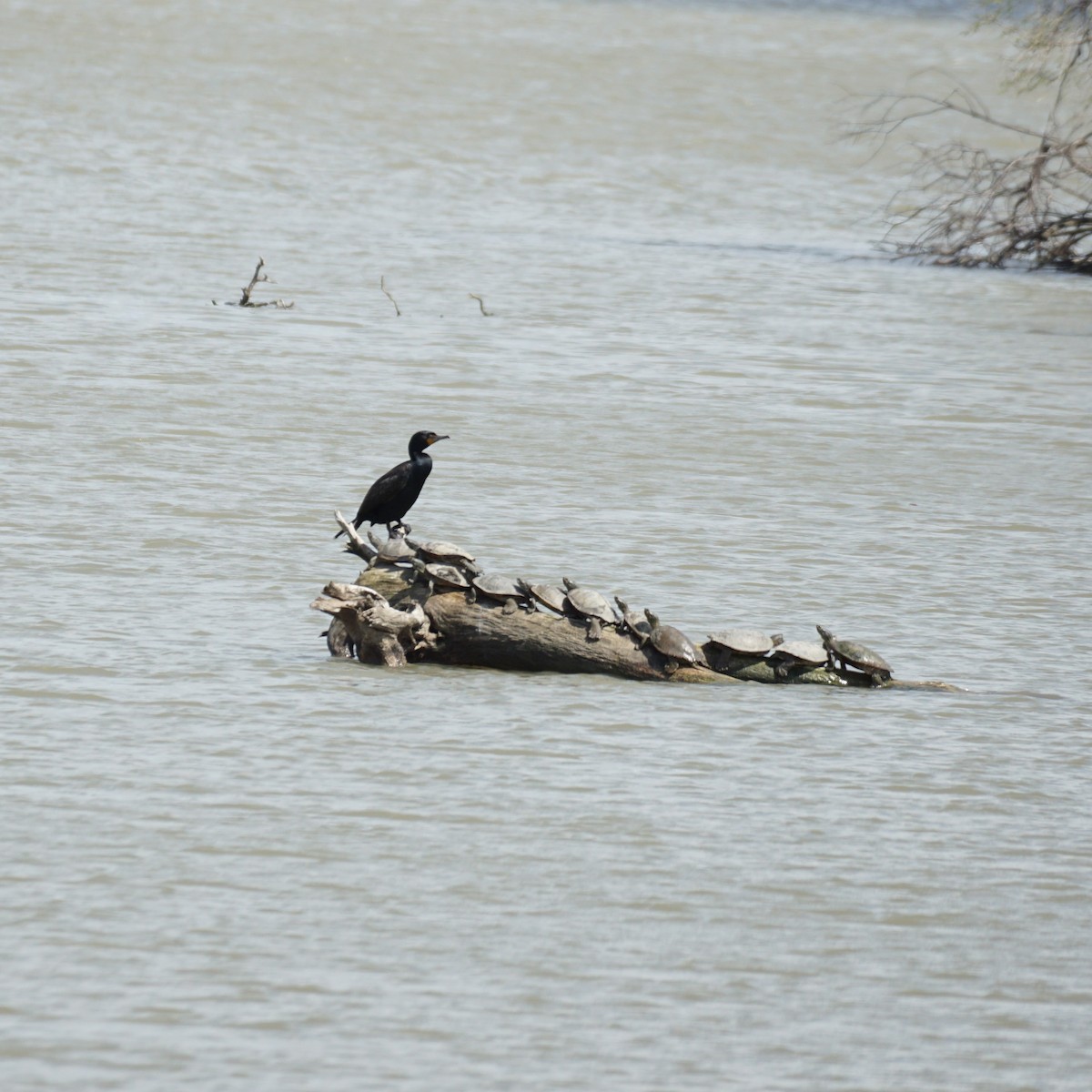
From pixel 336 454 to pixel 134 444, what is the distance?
1.15m

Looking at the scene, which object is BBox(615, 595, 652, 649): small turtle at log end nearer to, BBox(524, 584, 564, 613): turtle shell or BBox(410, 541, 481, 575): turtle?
BBox(524, 584, 564, 613): turtle shell

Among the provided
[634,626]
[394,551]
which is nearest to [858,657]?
[634,626]

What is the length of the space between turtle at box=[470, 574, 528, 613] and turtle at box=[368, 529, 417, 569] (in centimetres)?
35

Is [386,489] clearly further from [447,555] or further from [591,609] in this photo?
[591,609]

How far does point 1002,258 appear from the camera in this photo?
24891mm

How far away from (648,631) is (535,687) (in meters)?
0.49

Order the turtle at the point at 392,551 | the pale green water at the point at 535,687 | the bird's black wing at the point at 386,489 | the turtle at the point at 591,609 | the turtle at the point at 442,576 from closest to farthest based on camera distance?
1. the pale green water at the point at 535,687
2. the turtle at the point at 591,609
3. the turtle at the point at 442,576
4. the turtle at the point at 392,551
5. the bird's black wing at the point at 386,489

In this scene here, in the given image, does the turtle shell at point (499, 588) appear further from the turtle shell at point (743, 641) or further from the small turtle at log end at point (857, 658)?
the small turtle at log end at point (857, 658)

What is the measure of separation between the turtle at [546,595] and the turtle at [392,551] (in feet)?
1.66

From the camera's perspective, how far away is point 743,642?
8.32 m

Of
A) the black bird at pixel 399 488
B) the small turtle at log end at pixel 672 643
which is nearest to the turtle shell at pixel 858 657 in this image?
the small turtle at log end at pixel 672 643

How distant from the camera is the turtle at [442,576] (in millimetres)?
8516

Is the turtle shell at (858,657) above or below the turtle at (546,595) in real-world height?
above

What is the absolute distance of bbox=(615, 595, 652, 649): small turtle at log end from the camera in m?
8.41
